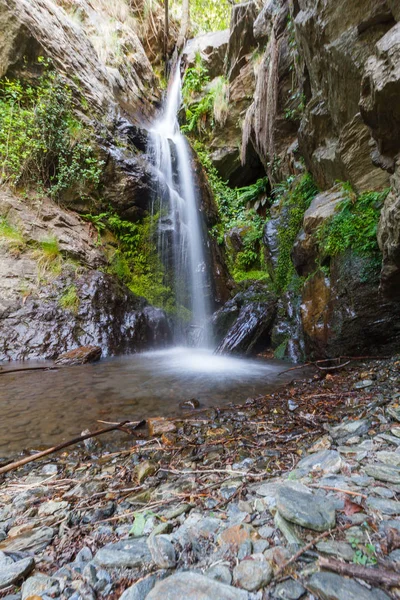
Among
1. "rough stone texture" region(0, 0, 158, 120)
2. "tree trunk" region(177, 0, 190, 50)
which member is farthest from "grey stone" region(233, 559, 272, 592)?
"tree trunk" region(177, 0, 190, 50)

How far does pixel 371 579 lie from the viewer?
0.65 meters

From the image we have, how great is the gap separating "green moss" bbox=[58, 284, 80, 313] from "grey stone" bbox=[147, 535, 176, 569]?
5860 mm

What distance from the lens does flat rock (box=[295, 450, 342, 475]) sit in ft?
3.99

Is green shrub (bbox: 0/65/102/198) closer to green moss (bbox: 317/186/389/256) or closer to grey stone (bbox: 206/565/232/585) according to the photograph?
green moss (bbox: 317/186/389/256)

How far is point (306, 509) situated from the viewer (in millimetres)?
914

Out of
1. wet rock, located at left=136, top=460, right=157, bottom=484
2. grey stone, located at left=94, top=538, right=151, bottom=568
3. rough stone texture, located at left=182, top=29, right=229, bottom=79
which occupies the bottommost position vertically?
wet rock, located at left=136, top=460, right=157, bottom=484

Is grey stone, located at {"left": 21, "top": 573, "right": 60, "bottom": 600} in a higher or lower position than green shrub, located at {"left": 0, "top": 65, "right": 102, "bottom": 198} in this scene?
lower

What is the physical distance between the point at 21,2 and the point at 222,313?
32.6ft

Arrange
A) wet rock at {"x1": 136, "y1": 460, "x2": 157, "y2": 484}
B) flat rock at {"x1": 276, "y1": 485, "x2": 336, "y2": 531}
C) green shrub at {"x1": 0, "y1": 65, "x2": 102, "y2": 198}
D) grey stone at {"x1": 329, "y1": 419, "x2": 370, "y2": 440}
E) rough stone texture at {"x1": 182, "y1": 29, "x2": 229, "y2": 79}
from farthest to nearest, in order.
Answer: rough stone texture at {"x1": 182, "y1": 29, "x2": 229, "y2": 79}
green shrub at {"x1": 0, "y1": 65, "x2": 102, "y2": 198}
grey stone at {"x1": 329, "y1": 419, "x2": 370, "y2": 440}
wet rock at {"x1": 136, "y1": 460, "x2": 157, "y2": 484}
flat rock at {"x1": 276, "y1": 485, "x2": 336, "y2": 531}

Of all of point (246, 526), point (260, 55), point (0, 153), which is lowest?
point (246, 526)

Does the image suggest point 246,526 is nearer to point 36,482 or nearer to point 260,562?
point 260,562

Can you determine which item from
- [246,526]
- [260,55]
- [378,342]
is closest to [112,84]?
[260,55]

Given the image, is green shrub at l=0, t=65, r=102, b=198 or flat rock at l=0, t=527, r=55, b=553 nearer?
flat rock at l=0, t=527, r=55, b=553

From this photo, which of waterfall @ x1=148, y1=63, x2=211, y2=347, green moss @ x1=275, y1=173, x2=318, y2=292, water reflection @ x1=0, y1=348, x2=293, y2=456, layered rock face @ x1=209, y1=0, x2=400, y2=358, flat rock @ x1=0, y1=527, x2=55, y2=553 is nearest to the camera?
flat rock @ x1=0, y1=527, x2=55, y2=553
